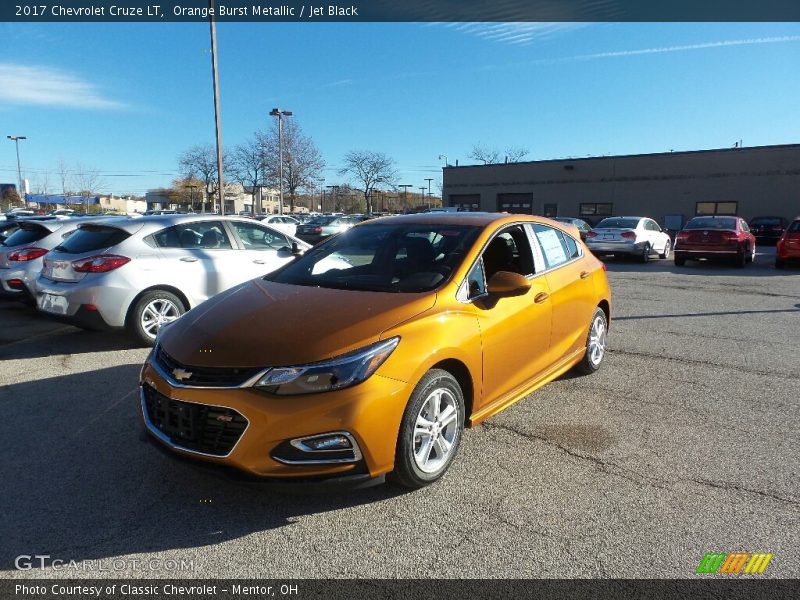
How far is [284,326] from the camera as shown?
2959 millimetres

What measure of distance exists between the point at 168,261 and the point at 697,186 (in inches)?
1481

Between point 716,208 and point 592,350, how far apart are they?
36.1m

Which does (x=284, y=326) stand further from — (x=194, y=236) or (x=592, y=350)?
(x=194, y=236)

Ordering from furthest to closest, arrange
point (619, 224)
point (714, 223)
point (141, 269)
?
point (619, 224), point (714, 223), point (141, 269)

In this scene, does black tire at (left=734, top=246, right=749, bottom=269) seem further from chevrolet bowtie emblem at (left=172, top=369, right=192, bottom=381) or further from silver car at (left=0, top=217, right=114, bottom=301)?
chevrolet bowtie emblem at (left=172, top=369, right=192, bottom=381)

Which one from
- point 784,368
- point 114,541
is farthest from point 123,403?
point 784,368

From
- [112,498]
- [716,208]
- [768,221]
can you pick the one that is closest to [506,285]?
[112,498]

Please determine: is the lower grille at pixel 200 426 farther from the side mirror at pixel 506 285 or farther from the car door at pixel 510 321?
the side mirror at pixel 506 285

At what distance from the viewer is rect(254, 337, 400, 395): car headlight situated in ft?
8.63

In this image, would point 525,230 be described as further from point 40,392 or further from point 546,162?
point 546,162

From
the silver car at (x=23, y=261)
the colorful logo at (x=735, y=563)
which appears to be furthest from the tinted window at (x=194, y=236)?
the colorful logo at (x=735, y=563)

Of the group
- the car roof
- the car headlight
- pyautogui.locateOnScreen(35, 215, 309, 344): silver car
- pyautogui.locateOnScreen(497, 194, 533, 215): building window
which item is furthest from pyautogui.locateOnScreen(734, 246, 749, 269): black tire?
pyautogui.locateOnScreen(497, 194, 533, 215): building window

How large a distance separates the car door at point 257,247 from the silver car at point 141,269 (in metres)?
0.02

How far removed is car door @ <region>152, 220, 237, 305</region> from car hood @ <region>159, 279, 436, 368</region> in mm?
3157
